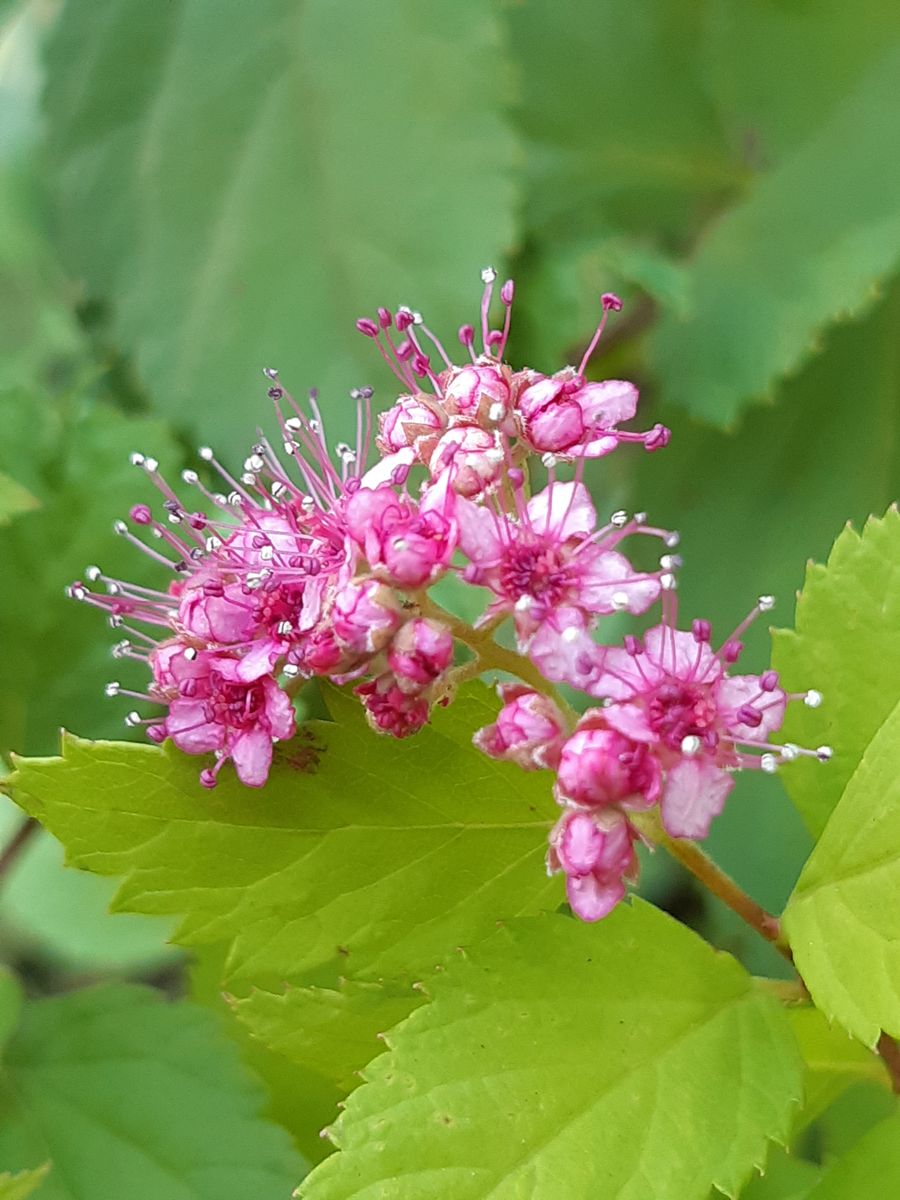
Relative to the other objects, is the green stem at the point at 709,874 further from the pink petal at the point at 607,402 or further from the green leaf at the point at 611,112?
the green leaf at the point at 611,112

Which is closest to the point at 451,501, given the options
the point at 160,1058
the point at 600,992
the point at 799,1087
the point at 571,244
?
the point at 600,992

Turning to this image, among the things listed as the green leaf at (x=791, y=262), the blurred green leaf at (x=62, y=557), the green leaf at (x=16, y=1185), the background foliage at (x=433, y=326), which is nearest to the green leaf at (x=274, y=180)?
the background foliage at (x=433, y=326)

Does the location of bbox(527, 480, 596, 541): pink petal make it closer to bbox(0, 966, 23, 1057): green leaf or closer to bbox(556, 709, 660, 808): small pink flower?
bbox(556, 709, 660, 808): small pink flower

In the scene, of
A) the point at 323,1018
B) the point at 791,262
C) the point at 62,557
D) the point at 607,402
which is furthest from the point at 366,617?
the point at 791,262

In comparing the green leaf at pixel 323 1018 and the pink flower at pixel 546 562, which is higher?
the pink flower at pixel 546 562

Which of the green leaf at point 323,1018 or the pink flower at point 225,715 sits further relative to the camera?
the green leaf at point 323,1018

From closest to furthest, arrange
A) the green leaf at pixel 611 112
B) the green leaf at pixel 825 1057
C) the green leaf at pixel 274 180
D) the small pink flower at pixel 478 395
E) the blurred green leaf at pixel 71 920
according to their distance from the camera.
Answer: the small pink flower at pixel 478 395, the green leaf at pixel 825 1057, the green leaf at pixel 274 180, the green leaf at pixel 611 112, the blurred green leaf at pixel 71 920

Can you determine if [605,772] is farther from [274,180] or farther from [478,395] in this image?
[274,180]

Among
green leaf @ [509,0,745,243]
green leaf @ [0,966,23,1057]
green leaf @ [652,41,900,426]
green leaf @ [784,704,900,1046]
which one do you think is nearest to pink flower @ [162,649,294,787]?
green leaf @ [784,704,900,1046]
